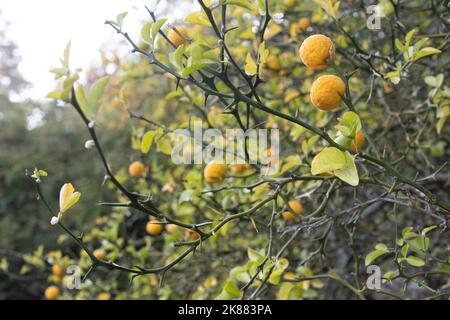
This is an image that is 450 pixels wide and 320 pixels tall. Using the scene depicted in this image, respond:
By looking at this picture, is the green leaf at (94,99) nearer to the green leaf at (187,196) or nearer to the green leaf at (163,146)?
the green leaf at (163,146)

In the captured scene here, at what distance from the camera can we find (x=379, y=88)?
130cm

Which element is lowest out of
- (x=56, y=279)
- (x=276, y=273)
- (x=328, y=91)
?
(x=56, y=279)

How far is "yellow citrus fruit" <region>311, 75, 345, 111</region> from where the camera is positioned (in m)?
0.61

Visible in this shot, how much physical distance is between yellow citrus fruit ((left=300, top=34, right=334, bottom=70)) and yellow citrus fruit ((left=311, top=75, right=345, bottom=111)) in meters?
0.04

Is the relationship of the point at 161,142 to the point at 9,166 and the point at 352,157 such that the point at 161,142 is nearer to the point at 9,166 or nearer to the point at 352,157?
the point at 352,157

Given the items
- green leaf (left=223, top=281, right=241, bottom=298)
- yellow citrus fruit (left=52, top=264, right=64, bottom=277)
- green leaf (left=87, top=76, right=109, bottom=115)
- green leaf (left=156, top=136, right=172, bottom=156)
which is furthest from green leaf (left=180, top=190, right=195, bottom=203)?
yellow citrus fruit (left=52, top=264, right=64, bottom=277)

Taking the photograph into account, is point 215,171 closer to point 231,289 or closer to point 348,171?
point 231,289

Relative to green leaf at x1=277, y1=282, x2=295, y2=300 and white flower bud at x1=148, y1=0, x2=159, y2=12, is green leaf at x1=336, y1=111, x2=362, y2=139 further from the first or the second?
green leaf at x1=277, y1=282, x2=295, y2=300

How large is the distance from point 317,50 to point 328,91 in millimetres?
68

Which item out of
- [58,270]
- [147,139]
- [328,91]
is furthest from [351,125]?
[58,270]

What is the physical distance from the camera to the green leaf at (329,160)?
56cm

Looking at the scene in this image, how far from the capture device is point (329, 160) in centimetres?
57

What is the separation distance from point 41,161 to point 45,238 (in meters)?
0.76

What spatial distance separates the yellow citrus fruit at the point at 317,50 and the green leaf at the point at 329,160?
0.51ft
